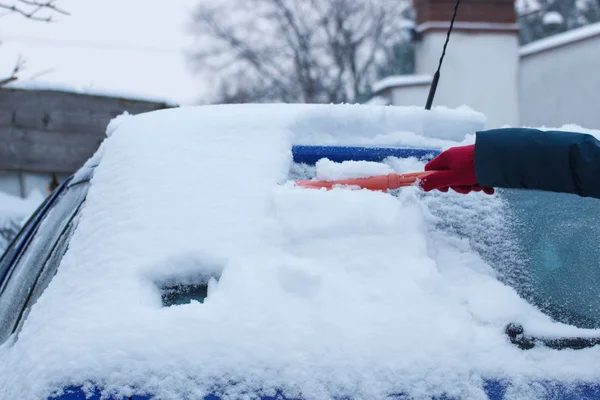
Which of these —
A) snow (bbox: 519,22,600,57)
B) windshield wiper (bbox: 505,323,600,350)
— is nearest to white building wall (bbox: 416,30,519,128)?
snow (bbox: 519,22,600,57)

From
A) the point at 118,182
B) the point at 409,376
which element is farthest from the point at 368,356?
the point at 118,182

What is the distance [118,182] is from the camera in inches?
77.0

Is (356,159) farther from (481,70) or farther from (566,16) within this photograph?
(566,16)

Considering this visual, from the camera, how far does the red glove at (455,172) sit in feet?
6.16

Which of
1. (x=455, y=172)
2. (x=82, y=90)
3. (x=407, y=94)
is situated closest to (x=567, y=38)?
(x=407, y=94)

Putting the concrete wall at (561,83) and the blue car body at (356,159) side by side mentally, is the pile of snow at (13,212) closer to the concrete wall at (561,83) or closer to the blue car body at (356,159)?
the blue car body at (356,159)

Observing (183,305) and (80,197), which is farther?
(80,197)

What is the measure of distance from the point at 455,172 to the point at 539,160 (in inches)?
8.3

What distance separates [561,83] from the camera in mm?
13633

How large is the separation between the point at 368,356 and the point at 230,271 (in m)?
0.33

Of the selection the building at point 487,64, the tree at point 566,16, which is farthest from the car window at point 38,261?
the tree at point 566,16

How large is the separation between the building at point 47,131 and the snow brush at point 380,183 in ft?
18.3

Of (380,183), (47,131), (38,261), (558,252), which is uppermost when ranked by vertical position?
(380,183)

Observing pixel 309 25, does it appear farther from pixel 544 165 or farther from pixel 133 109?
pixel 544 165
